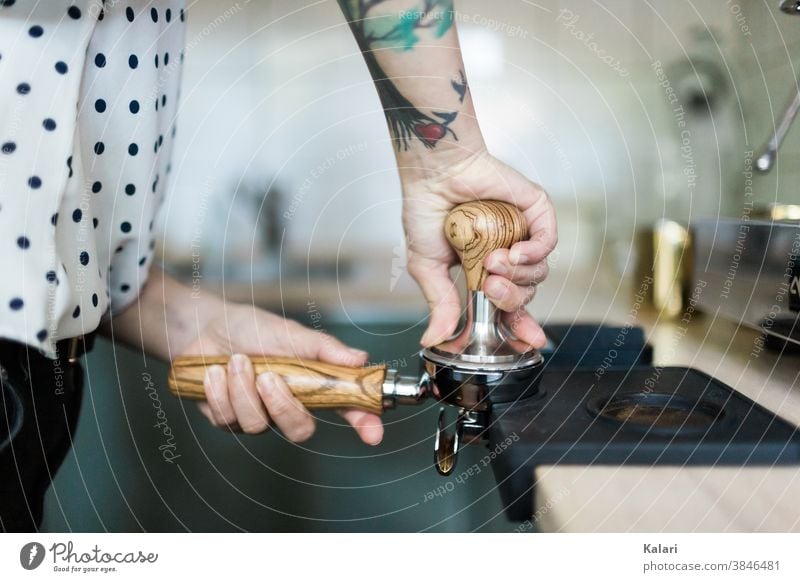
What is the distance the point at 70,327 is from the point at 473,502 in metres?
0.38

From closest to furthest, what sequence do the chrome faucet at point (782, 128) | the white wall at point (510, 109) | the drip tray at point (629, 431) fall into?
the drip tray at point (629, 431) → the chrome faucet at point (782, 128) → the white wall at point (510, 109)

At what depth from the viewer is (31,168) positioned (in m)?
0.32

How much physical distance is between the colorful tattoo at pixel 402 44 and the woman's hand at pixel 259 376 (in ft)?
0.41

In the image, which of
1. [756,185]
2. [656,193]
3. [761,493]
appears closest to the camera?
[761,493]

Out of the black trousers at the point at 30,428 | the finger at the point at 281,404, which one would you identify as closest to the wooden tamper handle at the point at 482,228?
the finger at the point at 281,404

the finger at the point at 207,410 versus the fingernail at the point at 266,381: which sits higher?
the fingernail at the point at 266,381

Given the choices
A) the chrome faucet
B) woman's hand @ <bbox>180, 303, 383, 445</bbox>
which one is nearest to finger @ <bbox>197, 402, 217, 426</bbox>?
woman's hand @ <bbox>180, 303, 383, 445</bbox>

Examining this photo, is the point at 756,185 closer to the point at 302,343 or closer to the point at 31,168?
the point at 302,343

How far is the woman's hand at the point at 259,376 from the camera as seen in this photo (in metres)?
0.34

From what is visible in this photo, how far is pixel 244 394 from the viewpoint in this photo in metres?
0.34

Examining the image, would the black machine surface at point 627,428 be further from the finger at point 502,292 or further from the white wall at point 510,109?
the white wall at point 510,109

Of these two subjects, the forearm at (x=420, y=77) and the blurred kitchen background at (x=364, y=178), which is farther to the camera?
the blurred kitchen background at (x=364, y=178)

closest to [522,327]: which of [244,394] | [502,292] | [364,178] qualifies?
[502,292]
